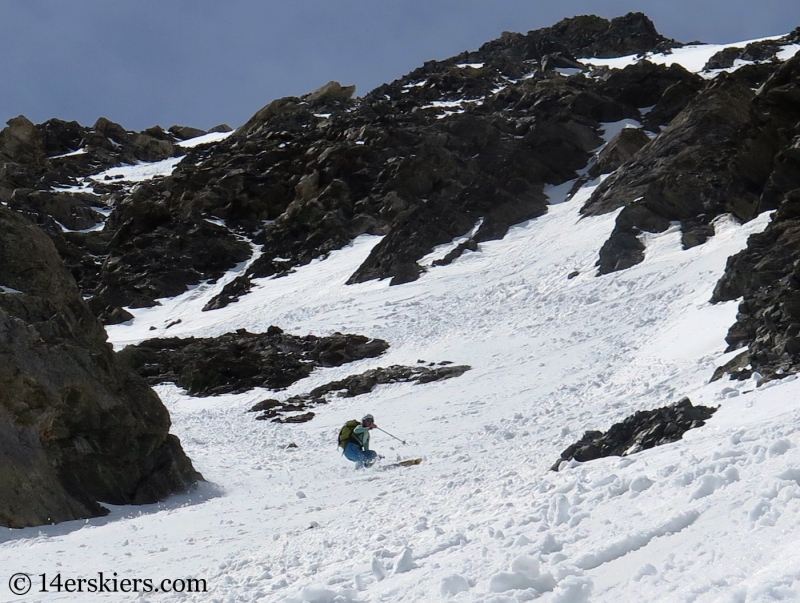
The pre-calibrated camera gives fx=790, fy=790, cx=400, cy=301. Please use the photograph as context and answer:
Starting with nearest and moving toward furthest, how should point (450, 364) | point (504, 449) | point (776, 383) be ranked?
point (776, 383) < point (504, 449) < point (450, 364)

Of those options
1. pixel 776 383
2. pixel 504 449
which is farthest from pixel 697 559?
pixel 504 449

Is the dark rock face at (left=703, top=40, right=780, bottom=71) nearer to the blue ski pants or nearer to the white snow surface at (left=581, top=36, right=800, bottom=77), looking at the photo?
the white snow surface at (left=581, top=36, right=800, bottom=77)

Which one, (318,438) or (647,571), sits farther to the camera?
(318,438)

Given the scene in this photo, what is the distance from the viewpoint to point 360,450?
16.3 m

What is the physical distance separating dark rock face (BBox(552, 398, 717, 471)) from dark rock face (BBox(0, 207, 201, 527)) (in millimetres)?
7972

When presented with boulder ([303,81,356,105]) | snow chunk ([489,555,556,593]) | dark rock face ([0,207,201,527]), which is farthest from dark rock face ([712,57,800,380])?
boulder ([303,81,356,105])

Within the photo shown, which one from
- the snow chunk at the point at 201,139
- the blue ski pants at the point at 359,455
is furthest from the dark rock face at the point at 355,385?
the snow chunk at the point at 201,139

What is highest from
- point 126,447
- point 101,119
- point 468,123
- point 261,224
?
point 101,119

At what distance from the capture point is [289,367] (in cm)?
3181

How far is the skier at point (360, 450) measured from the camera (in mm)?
16219

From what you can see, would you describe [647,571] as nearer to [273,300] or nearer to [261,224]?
[273,300]

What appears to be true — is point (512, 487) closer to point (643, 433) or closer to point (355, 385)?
point (643, 433)

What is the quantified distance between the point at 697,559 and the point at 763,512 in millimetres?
779

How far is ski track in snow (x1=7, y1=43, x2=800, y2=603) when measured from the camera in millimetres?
6285
